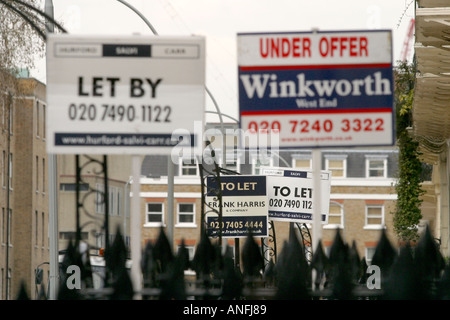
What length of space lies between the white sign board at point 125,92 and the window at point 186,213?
78797 mm

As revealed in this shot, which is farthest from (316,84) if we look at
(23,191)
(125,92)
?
(23,191)

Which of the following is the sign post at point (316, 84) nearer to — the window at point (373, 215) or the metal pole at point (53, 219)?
the metal pole at point (53, 219)

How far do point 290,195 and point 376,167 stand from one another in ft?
217

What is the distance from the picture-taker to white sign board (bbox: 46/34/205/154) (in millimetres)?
6723

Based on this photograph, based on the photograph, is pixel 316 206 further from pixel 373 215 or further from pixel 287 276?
pixel 373 215

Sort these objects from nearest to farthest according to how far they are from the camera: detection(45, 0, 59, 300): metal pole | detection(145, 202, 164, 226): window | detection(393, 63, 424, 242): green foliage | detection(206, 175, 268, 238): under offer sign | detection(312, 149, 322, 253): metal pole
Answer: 1. detection(312, 149, 322, 253): metal pole
2. detection(45, 0, 59, 300): metal pole
3. detection(206, 175, 268, 238): under offer sign
4. detection(393, 63, 424, 242): green foliage
5. detection(145, 202, 164, 226): window

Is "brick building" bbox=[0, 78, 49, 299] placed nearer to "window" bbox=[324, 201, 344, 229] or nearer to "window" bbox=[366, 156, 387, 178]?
"window" bbox=[324, 201, 344, 229]

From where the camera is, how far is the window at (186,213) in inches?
3386

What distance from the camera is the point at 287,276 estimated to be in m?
6.05

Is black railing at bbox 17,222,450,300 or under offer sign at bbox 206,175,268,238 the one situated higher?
under offer sign at bbox 206,175,268,238

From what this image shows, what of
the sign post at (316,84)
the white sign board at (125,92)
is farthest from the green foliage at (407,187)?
the white sign board at (125,92)

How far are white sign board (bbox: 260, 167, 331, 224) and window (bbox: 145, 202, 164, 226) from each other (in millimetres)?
63705

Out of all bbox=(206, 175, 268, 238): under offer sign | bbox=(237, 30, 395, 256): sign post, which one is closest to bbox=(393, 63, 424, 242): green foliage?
bbox=(206, 175, 268, 238): under offer sign

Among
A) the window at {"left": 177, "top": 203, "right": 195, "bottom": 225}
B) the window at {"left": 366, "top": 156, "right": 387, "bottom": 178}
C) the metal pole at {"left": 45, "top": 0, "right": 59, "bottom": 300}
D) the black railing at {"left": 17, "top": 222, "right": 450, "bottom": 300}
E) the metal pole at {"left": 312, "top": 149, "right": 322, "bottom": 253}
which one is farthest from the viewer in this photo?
the window at {"left": 366, "top": 156, "right": 387, "bottom": 178}
